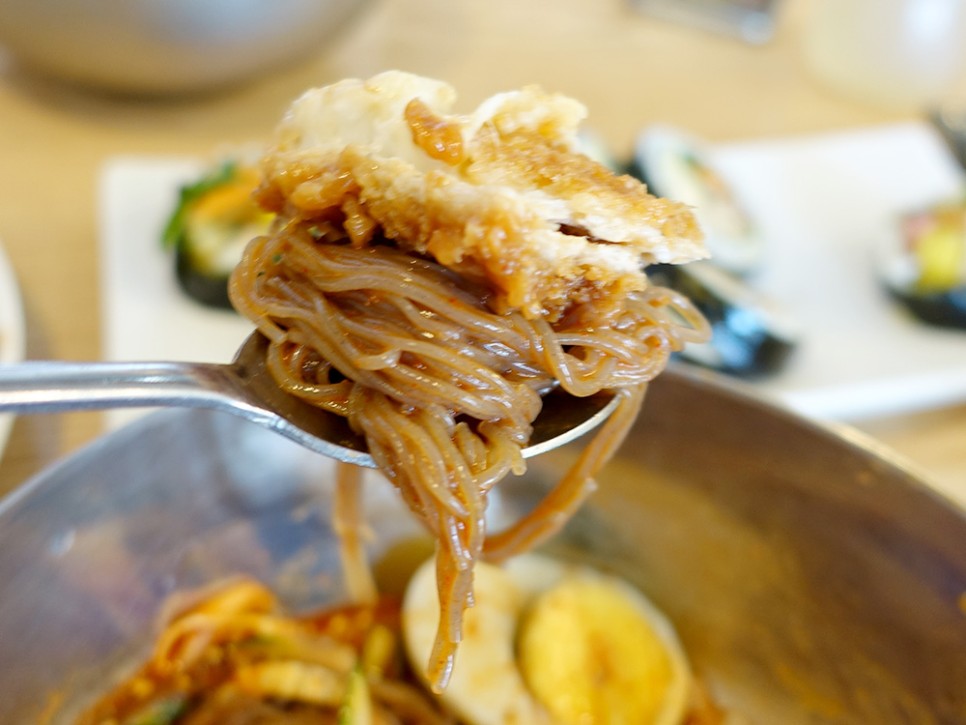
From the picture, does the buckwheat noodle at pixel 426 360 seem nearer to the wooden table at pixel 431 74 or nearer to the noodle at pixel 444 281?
the noodle at pixel 444 281

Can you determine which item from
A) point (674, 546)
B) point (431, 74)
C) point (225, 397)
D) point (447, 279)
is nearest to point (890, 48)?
point (431, 74)

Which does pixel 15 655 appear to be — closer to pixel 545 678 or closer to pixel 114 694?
pixel 114 694

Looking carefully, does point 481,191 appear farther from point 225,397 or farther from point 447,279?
point 225,397

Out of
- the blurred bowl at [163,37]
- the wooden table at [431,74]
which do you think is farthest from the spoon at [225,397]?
the blurred bowl at [163,37]

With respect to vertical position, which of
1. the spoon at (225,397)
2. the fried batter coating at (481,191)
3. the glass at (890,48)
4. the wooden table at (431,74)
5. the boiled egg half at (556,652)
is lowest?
the boiled egg half at (556,652)

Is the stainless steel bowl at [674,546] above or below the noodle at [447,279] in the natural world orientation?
below

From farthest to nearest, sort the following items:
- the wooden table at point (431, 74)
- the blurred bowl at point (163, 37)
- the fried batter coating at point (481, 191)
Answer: the blurred bowl at point (163, 37), the wooden table at point (431, 74), the fried batter coating at point (481, 191)

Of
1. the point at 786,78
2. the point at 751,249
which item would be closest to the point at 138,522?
the point at 751,249
